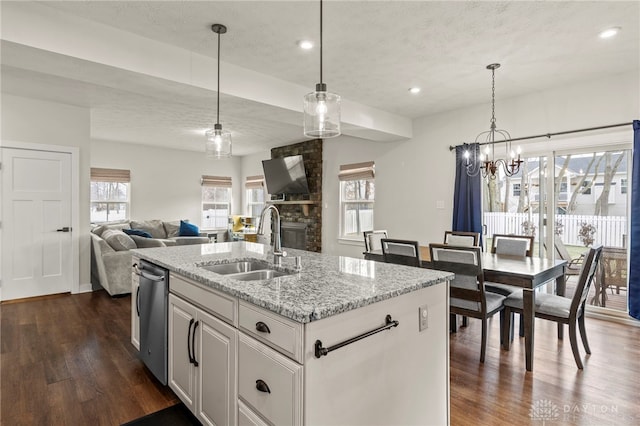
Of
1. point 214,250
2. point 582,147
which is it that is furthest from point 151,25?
point 582,147

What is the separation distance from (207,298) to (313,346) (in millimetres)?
756

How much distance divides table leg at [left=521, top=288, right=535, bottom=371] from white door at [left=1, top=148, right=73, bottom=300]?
5396 mm

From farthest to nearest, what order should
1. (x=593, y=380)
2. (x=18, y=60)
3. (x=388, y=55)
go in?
(x=388, y=55)
(x=18, y=60)
(x=593, y=380)

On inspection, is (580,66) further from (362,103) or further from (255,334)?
(255,334)

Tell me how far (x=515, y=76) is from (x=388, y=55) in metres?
1.53

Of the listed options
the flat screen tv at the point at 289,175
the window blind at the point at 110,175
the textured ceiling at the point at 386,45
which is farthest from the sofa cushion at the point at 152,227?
the textured ceiling at the point at 386,45

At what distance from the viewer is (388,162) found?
5816 millimetres

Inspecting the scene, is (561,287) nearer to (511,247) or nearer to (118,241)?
(511,247)

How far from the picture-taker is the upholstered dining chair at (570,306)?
255cm

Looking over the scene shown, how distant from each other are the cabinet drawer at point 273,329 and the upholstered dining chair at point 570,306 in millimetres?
2306

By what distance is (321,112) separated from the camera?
209 cm

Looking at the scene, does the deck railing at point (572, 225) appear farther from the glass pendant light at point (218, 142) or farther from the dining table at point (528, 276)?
the glass pendant light at point (218, 142)

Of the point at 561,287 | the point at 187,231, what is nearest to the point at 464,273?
the point at 561,287

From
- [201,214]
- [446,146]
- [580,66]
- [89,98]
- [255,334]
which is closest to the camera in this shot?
[255,334]
